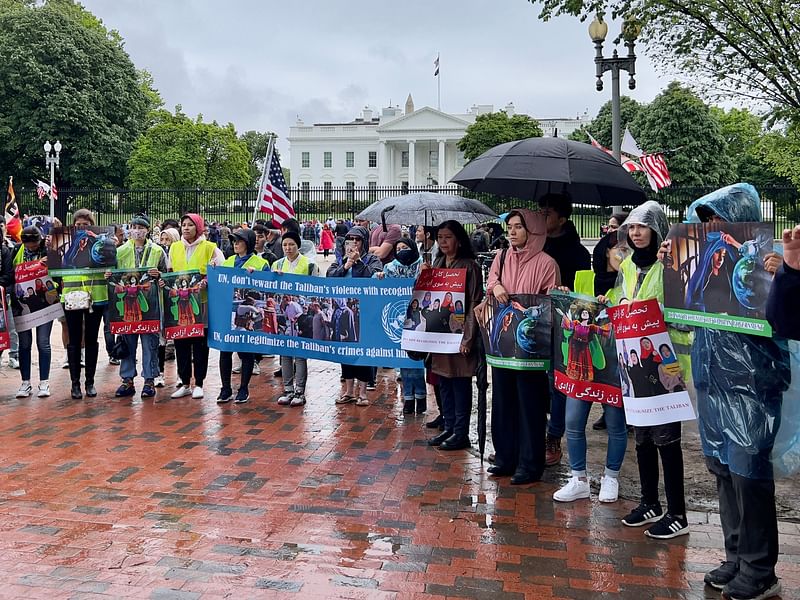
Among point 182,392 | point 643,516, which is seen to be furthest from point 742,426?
point 182,392

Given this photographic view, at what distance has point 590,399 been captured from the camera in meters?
4.78

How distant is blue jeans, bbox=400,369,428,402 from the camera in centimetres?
736

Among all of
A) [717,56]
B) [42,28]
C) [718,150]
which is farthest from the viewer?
[718,150]

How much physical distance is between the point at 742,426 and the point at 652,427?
0.88 m

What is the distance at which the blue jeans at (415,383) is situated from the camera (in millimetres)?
7359

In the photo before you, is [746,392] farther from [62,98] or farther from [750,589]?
[62,98]

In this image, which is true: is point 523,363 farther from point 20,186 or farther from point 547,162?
point 20,186

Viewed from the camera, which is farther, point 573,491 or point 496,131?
point 496,131

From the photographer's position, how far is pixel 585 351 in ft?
15.7

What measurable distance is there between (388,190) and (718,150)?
74.1ft

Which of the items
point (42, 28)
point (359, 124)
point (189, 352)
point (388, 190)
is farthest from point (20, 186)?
point (359, 124)

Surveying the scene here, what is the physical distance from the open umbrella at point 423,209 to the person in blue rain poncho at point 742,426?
12.3 ft

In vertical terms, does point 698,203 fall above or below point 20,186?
below

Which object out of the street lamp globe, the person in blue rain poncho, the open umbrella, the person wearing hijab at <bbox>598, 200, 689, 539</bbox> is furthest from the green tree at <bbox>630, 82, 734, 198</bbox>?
the person in blue rain poncho
